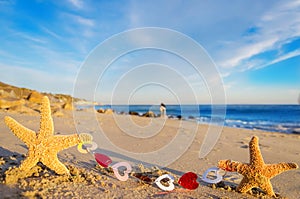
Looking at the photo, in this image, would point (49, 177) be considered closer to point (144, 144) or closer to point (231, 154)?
point (144, 144)

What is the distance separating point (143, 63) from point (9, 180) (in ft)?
13.4

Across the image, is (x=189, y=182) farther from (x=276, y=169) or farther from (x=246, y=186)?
(x=276, y=169)

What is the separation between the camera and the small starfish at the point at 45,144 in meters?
2.85

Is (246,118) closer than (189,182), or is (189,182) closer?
(189,182)

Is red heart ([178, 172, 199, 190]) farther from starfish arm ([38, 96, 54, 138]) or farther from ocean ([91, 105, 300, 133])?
ocean ([91, 105, 300, 133])

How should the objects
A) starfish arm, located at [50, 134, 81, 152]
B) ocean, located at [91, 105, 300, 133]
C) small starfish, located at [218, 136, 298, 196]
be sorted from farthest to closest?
ocean, located at [91, 105, 300, 133]
starfish arm, located at [50, 134, 81, 152]
small starfish, located at [218, 136, 298, 196]

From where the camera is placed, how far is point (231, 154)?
532 cm

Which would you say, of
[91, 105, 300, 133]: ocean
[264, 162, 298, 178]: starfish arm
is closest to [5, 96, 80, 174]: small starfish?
[264, 162, 298, 178]: starfish arm

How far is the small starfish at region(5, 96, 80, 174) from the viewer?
2854 mm

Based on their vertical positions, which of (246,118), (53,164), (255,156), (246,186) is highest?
(255,156)

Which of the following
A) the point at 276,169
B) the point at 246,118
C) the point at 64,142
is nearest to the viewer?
the point at 276,169

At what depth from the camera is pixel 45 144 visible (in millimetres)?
2920

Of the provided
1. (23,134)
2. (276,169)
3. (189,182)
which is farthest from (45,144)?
(276,169)

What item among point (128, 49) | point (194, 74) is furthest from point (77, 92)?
A: point (194, 74)
